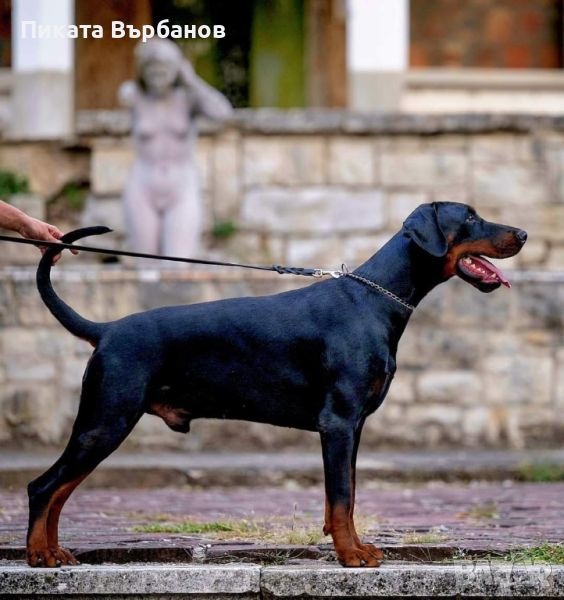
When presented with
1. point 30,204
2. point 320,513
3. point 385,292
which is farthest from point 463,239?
point 30,204

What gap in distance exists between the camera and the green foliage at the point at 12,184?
38.5 feet

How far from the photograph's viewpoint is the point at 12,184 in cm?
1184

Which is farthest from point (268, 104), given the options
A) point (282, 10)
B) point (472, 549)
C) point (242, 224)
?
point (472, 549)

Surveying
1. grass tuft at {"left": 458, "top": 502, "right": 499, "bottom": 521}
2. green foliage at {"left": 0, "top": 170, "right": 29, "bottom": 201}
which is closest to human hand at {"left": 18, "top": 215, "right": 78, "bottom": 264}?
grass tuft at {"left": 458, "top": 502, "right": 499, "bottom": 521}

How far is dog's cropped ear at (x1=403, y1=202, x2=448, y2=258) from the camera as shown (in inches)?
210

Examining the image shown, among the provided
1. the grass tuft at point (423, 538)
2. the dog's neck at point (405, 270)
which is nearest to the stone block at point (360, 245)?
the grass tuft at point (423, 538)

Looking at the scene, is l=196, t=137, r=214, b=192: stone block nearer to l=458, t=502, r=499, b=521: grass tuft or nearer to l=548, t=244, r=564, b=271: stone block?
l=548, t=244, r=564, b=271: stone block

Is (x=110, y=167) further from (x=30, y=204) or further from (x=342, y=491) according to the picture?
(x=342, y=491)

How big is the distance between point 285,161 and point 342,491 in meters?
6.75

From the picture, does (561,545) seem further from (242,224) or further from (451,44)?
(451,44)

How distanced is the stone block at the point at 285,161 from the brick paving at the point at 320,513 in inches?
136

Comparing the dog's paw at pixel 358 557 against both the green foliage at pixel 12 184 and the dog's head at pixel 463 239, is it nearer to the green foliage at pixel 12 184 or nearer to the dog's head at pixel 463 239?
the dog's head at pixel 463 239

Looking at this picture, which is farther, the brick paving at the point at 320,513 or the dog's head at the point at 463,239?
the brick paving at the point at 320,513

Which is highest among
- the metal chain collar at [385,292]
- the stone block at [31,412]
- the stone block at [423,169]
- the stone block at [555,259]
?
the stone block at [423,169]
